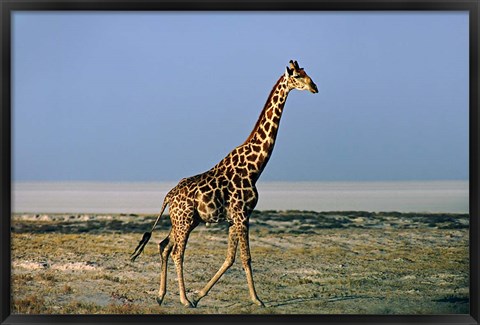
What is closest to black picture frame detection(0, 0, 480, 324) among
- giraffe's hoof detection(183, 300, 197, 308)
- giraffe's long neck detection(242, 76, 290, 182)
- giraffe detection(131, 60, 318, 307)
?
giraffe's hoof detection(183, 300, 197, 308)

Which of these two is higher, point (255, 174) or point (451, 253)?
point (255, 174)

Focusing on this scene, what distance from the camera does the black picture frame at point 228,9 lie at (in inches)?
326

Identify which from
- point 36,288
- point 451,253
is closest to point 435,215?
point 451,253

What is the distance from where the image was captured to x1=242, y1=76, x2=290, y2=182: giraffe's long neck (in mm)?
8703

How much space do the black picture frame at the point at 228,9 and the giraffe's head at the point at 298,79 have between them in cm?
67

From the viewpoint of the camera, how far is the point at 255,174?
342 inches

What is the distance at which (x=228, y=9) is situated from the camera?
326 inches

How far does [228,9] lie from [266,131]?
4.57ft

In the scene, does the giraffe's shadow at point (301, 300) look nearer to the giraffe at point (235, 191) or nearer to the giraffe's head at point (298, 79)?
the giraffe at point (235, 191)

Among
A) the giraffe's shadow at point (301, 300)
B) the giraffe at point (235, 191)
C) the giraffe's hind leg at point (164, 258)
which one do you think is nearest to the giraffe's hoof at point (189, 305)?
the giraffe at point (235, 191)

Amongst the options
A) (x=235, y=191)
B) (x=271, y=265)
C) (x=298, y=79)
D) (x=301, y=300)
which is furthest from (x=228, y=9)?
(x=271, y=265)

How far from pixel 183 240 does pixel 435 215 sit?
5.88 metres

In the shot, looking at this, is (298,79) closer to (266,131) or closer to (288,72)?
(288,72)

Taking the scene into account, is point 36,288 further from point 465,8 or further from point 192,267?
point 465,8
